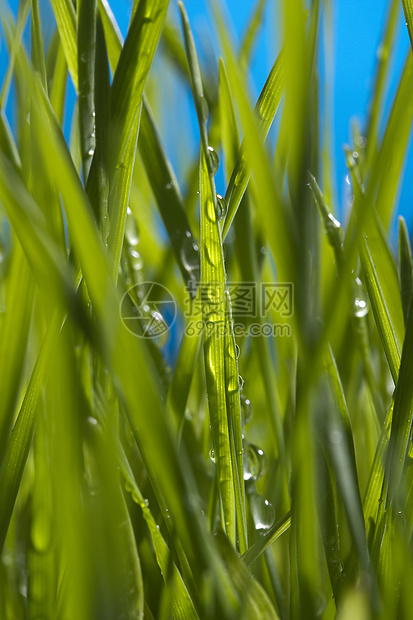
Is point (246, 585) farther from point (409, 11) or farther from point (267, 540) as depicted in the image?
point (409, 11)

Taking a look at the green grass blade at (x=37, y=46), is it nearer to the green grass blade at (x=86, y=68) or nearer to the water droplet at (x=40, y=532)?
the green grass blade at (x=86, y=68)

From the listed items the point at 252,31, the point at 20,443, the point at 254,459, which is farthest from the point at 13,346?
the point at 252,31

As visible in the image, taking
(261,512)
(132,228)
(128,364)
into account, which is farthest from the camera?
(132,228)

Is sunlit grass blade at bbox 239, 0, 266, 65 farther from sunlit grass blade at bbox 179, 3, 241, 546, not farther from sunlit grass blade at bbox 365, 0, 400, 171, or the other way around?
sunlit grass blade at bbox 179, 3, 241, 546

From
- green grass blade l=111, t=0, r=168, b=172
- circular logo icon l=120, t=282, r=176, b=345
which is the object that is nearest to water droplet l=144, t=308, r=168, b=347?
circular logo icon l=120, t=282, r=176, b=345

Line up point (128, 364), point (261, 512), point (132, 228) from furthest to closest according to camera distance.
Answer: point (132, 228) < point (261, 512) < point (128, 364)

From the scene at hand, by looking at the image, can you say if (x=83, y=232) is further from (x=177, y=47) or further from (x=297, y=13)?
(x=177, y=47)

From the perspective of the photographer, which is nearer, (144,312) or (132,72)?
(132,72)

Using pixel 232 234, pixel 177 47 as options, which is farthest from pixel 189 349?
pixel 177 47
